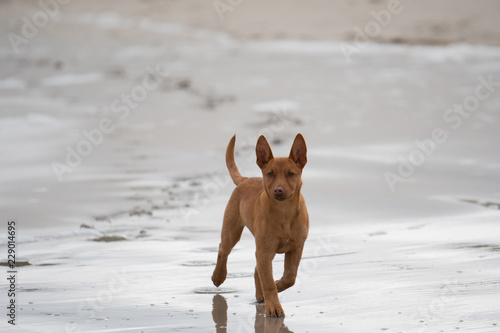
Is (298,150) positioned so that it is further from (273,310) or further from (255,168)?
(255,168)

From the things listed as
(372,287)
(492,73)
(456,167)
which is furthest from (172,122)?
(372,287)

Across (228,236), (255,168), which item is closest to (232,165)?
(228,236)

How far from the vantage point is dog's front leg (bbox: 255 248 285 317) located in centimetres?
459

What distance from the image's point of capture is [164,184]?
8.55m

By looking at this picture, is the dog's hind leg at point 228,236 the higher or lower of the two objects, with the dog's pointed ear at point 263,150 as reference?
lower

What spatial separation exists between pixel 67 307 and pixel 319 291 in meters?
1.55

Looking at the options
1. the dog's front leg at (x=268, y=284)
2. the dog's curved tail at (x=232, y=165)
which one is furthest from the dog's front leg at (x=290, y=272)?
the dog's curved tail at (x=232, y=165)

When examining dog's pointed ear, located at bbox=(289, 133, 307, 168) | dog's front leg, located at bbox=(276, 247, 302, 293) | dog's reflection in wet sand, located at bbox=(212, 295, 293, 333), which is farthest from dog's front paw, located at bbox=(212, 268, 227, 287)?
dog's pointed ear, located at bbox=(289, 133, 307, 168)

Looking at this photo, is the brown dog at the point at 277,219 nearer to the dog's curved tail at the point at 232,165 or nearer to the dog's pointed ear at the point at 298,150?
the dog's pointed ear at the point at 298,150

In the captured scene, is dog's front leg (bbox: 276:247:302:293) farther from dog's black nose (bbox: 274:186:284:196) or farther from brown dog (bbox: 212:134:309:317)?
dog's black nose (bbox: 274:186:284:196)

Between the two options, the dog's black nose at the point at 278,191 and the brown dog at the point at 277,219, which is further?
the brown dog at the point at 277,219

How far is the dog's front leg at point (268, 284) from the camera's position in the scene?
459 centimetres

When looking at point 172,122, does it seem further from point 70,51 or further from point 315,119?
point 70,51

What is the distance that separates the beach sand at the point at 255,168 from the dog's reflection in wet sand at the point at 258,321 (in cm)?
2
